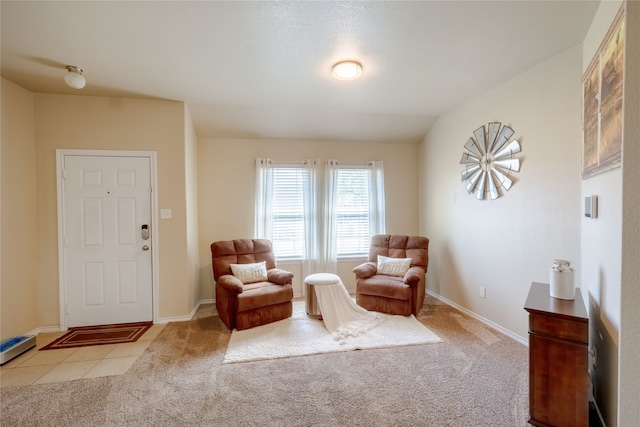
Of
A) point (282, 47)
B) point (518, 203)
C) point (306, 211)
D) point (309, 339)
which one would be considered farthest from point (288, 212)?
point (518, 203)

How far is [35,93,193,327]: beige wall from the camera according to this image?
304cm

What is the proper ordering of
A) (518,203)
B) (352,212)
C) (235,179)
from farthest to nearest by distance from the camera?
1. (352,212)
2. (235,179)
3. (518,203)

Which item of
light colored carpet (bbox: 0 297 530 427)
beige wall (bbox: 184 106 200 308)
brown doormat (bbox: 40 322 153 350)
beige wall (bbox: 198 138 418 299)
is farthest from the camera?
beige wall (bbox: 198 138 418 299)

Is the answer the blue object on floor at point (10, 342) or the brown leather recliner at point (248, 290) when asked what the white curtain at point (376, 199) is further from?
the blue object on floor at point (10, 342)

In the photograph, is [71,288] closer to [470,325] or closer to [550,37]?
[470,325]

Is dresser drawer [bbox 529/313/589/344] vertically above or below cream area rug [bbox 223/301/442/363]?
above

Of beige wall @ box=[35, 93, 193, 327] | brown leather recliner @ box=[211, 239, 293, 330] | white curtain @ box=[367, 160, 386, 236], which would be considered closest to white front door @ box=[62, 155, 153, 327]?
beige wall @ box=[35, 93, 193, 327]

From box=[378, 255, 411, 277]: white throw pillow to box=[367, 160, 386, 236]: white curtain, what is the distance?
0.77m

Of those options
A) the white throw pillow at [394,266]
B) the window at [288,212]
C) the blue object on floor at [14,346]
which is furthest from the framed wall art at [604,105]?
the blue object on floor at [14,346]

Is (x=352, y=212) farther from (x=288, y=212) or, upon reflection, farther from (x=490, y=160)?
(x=490, y=160)

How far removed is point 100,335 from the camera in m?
2.95

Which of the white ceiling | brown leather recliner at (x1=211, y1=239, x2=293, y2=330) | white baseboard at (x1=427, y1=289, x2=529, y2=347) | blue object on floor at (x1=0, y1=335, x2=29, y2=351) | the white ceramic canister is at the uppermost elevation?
the white ceiling

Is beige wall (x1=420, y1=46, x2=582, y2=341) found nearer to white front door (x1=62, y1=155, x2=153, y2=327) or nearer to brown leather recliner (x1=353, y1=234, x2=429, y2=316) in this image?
brown leather recliner (x1=353, y1=234, x2=429, y2=316)

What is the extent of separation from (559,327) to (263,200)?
138 inches
